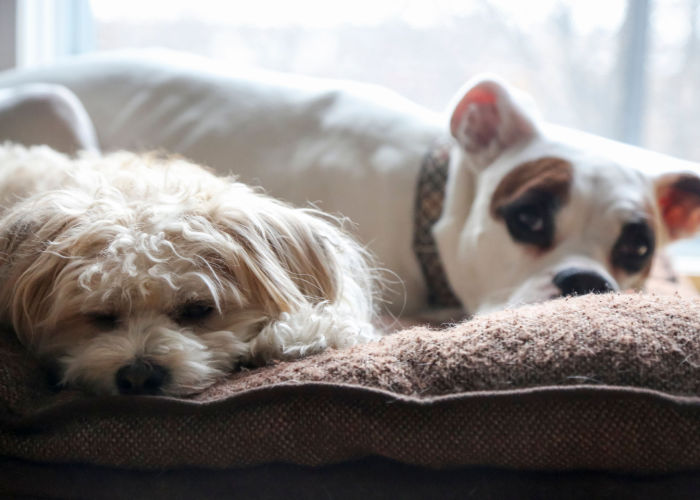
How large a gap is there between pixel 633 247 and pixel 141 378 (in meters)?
0.94

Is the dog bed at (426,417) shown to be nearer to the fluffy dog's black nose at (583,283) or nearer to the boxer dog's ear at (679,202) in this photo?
the fluffy dog's black nose at (583,283)

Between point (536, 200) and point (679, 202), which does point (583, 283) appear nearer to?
point (536, 200)

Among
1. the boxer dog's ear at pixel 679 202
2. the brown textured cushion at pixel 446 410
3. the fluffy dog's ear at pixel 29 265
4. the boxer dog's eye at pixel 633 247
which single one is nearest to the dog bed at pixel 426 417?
the brown textured cushion at pixel 446 410

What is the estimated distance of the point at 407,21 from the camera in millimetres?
2365

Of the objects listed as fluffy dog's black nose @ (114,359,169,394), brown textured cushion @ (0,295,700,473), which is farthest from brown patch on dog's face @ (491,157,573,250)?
fluffy dog's black nose @ (114,359,169,394)

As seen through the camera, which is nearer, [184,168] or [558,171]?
[184,168]

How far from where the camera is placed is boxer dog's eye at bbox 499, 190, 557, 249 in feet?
4.65

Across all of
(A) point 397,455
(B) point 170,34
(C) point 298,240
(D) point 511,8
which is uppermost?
(D) point 511,8

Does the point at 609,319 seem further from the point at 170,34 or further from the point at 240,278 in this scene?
the point at 170,34

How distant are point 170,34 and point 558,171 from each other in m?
1.62

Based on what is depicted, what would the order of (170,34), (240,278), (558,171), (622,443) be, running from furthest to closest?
(170,34) < (558,171) < (240,278) < (622,443)

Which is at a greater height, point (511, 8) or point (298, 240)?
point (511, 8)

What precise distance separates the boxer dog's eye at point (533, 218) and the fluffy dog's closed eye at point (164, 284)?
1.55 ft

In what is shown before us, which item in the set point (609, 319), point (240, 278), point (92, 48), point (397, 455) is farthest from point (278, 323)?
point (92, 48)
